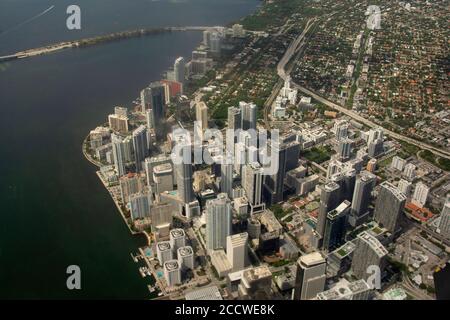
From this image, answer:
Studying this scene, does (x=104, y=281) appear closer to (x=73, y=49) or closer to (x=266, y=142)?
(x=266, y=142)

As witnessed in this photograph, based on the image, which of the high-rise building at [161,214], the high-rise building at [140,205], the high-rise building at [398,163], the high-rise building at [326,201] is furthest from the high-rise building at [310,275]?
the high-rise building at [398,163]

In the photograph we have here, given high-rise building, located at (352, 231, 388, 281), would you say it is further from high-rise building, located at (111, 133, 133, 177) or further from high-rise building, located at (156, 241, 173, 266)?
high-rise building, located at (111, 133, 133, 177)

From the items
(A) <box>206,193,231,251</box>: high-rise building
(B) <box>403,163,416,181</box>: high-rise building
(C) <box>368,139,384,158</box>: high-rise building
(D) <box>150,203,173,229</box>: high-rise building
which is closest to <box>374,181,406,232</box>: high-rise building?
(B) <box>403,163,416,181</box>: high-rise building

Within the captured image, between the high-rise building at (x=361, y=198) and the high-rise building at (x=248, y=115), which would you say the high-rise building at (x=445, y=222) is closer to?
the high-rise building at (x=361, y=198)

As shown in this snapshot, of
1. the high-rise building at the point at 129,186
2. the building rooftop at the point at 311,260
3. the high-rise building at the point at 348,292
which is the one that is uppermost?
the building rooftop at the point at 311,260

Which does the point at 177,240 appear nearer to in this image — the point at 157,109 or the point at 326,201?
the point at 326,201
